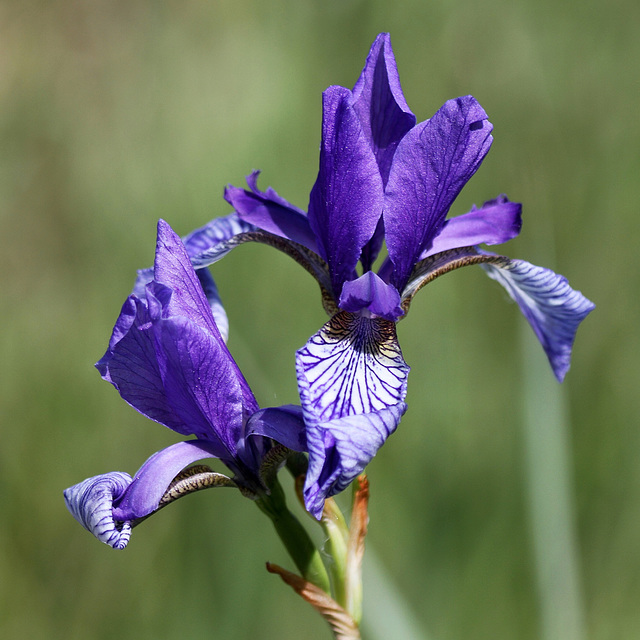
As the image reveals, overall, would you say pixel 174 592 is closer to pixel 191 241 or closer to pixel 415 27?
pixel 191 241

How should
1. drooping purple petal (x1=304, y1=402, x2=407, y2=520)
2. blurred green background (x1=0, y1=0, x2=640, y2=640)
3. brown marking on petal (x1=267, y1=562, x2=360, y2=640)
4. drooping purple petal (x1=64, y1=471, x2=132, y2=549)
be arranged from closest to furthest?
drooping purple petal (x1=304, y1=402, x2=407, y2=520)
drooping purple petal (x1=64, y1=471, x2=132, y2=549)
brown marking on petal (x1=267, y1=562, x2=360, y2=640)
blurred green background (x1=0, y1=0, x2=640, y2=640)

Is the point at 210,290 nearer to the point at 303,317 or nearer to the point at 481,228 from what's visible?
the point at 481,228

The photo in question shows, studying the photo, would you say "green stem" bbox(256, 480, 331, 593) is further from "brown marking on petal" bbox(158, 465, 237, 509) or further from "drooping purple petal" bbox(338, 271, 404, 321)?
"drooping purple petal" bbox(338, 271, 404, 321)

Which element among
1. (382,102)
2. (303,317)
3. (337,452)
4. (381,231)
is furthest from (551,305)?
(303,317)

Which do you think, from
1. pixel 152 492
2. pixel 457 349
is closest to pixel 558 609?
pixel 457 349

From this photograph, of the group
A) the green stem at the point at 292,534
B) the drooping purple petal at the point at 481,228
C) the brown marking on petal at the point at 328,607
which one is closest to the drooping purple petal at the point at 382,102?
the drooping purple petal at the point at 481,228

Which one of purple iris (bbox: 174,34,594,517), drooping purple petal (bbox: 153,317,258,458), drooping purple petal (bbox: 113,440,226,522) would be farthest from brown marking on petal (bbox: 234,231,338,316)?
drooping purple petal (bbox: 113,440,226,522)
